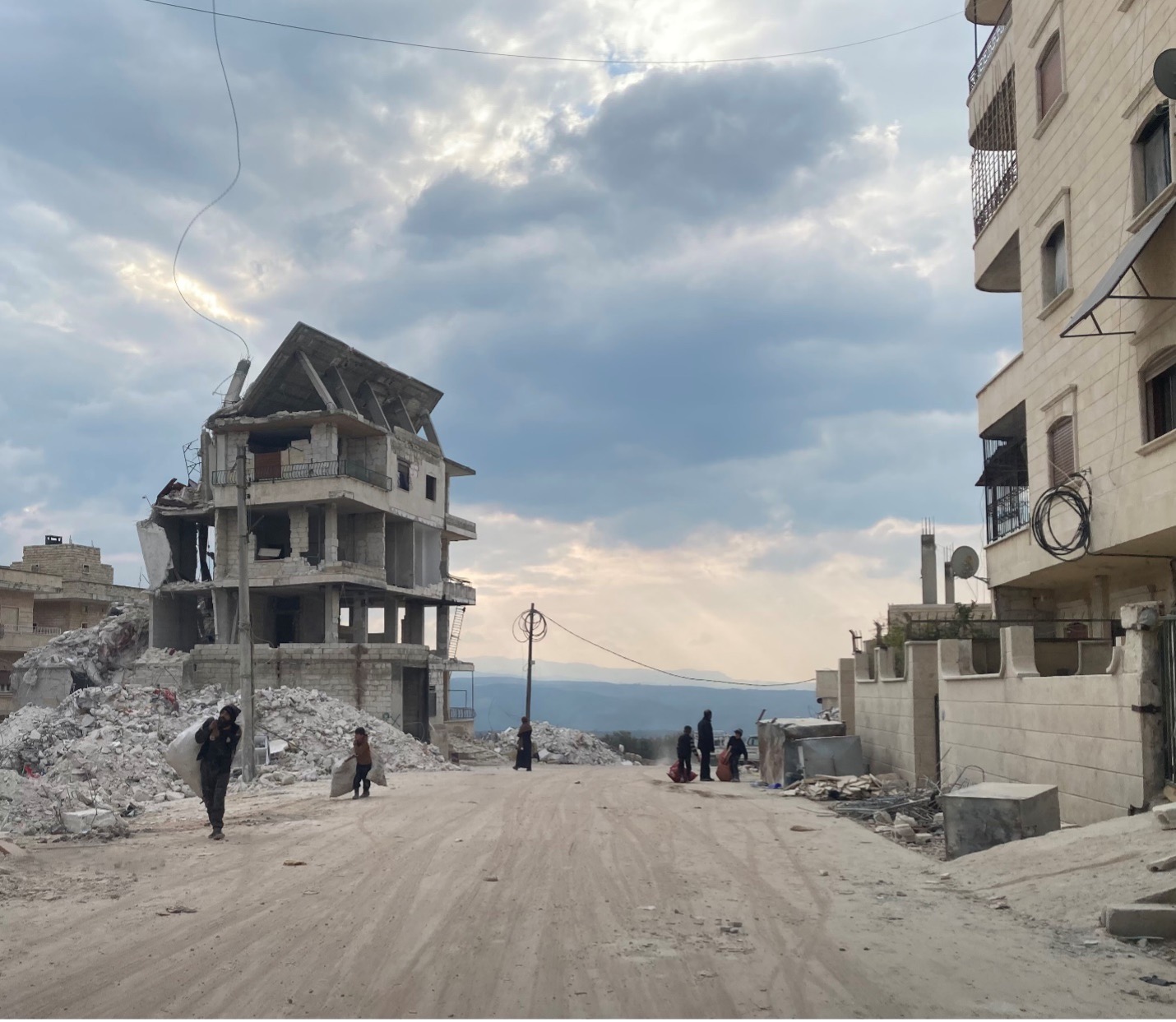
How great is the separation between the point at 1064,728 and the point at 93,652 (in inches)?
2009

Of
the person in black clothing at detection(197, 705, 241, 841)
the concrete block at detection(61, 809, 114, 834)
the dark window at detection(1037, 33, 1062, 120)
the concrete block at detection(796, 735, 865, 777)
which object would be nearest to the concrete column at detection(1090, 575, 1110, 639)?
the concrete block at detection(796, 735, 865, 777)

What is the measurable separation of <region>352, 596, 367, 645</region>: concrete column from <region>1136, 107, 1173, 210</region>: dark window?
40570 mm

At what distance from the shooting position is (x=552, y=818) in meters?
15.1

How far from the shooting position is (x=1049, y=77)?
61.1 ft

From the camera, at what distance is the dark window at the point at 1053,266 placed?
59.4ft

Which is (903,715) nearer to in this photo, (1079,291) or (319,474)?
(1079,291)

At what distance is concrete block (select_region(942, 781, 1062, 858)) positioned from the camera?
1073 centimetres

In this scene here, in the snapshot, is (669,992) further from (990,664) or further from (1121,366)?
(990,664)

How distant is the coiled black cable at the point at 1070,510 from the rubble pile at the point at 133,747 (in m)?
15.1

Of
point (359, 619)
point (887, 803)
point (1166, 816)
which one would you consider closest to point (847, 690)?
point (887, 803)

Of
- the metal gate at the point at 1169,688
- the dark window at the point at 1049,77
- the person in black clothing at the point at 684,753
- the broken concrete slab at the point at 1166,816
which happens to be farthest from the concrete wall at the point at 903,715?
the dark window at the point at 1049,77

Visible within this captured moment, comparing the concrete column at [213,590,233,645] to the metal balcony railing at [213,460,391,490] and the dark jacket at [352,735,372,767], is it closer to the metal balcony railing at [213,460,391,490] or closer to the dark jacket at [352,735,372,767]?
the metal balcony railing at [213,460,391,490]

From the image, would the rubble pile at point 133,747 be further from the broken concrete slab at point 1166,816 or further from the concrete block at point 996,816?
the broken concrete slab at point 1166,816

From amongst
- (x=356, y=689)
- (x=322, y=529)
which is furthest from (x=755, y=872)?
(x=322, y=529)
